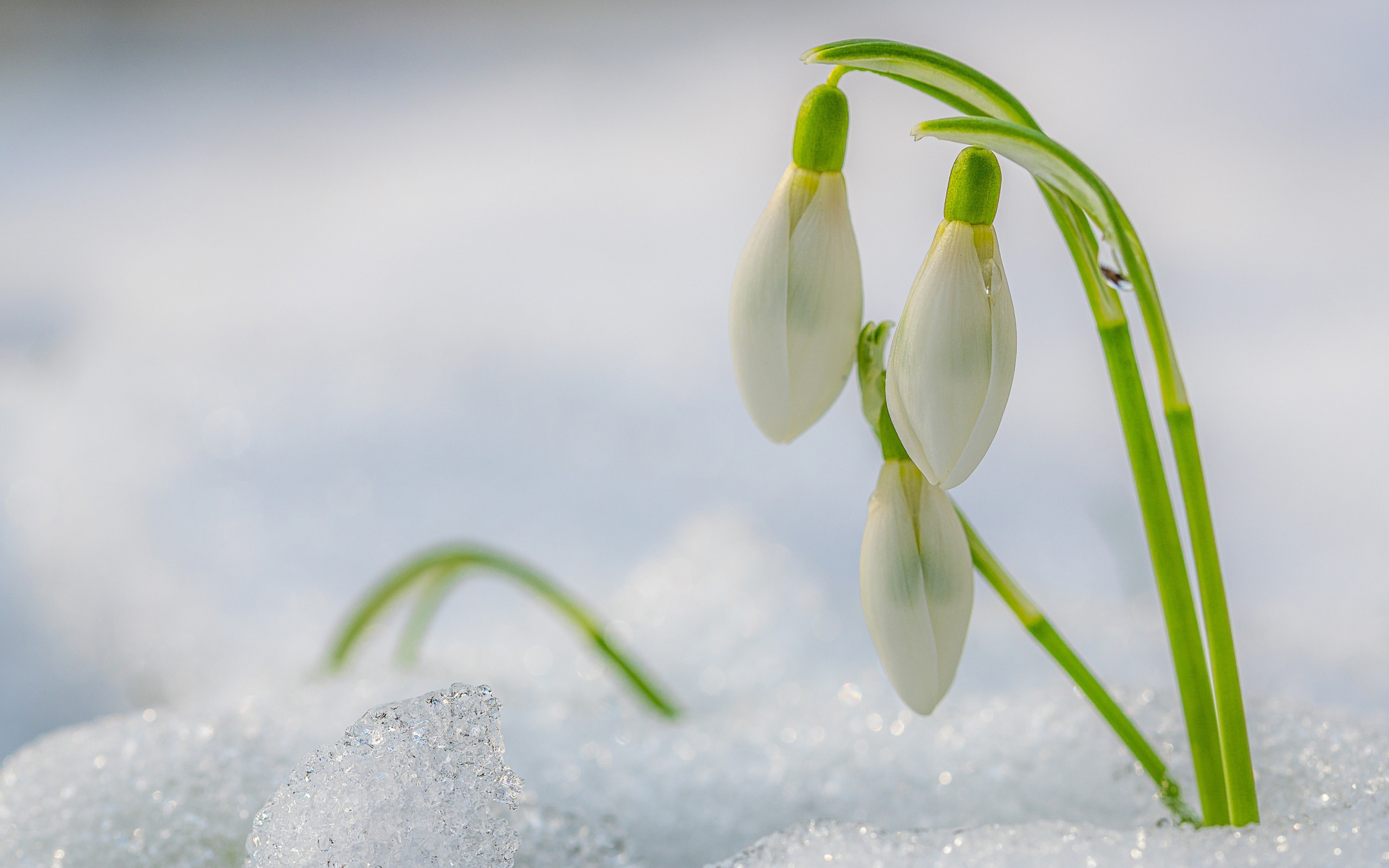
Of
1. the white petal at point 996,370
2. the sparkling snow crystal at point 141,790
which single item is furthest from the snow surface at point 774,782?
the white petal at point 996,370

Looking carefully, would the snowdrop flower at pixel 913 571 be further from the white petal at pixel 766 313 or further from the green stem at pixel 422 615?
the green stem at pixel 422 615

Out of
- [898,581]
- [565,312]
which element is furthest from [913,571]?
[565,312]

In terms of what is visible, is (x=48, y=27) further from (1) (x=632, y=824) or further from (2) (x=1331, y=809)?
(2) (x=1331, y=809)

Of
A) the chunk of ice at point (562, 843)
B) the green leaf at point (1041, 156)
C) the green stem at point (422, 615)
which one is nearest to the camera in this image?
the green leaf at point (1041, 156)

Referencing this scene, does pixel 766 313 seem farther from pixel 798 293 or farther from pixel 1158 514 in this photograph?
pixel 1158 514

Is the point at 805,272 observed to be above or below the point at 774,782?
above

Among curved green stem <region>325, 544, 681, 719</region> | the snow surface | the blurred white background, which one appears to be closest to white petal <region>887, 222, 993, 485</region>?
the snow surface
